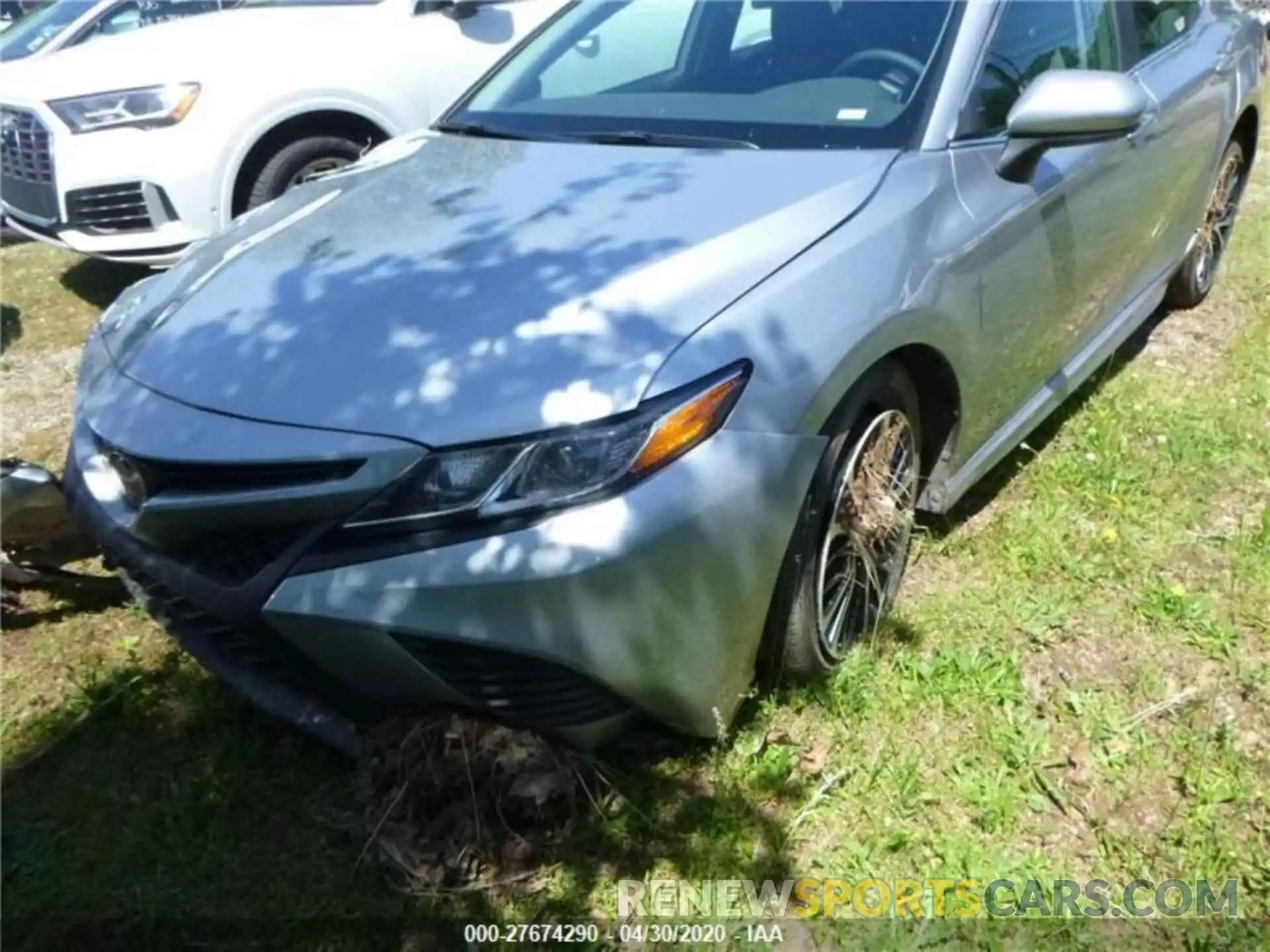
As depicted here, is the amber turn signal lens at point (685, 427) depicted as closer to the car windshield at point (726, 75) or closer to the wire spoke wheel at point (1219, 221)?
the car windshield at point (726, 75)

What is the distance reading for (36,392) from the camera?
4.59 metres

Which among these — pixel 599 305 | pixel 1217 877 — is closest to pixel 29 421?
pixel 599 305

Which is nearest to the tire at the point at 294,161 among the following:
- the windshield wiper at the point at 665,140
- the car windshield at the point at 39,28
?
the windshield wiper at the point at 665,140

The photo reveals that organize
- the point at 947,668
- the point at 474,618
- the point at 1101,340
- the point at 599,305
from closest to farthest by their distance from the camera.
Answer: the point at 474,618 < the point at 599,305 < the point at 947,668 < the point at 1101,340

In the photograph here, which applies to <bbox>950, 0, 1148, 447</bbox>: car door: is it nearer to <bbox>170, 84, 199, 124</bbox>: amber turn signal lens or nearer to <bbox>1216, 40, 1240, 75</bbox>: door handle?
<bbox>1216, 40, 1240, 75</bbox>: door handle

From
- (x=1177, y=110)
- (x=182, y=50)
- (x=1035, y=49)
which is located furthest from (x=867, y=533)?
(x=182, y=50)

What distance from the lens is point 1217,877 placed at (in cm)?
217

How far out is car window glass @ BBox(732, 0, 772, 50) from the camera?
10.2 ft

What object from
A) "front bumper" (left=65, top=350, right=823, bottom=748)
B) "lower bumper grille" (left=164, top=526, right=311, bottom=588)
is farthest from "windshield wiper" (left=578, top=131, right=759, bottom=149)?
"lower bumper grille" (left=164, top=526, right=311, bottom=588)

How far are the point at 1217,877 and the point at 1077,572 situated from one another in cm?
101

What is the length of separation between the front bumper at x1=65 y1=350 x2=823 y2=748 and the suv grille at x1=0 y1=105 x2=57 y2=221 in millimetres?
3365

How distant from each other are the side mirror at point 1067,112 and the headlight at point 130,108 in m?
3.48

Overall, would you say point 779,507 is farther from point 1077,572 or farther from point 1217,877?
point 1077,572

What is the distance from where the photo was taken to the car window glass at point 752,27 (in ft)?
10.2
